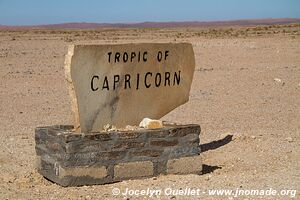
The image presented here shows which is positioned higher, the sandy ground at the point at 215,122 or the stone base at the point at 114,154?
the stone base at the point at 114,154

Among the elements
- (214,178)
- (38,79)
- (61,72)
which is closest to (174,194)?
(214,178)

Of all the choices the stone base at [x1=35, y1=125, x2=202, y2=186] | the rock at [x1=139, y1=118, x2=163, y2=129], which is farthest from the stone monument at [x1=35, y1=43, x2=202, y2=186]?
the rock at [x1=139, y1=118, x2=163, y2=129]

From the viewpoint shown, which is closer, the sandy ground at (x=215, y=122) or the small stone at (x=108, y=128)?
the sandy ground at (x=215, y=122)

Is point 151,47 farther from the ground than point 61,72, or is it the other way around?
point 151,47

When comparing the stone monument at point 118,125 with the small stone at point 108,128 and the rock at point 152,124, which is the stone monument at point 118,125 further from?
the rock at point 152,124

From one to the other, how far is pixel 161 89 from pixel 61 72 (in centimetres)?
1225

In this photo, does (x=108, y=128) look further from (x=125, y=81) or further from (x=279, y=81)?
(x=279, y=81)

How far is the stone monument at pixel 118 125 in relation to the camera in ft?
24.5

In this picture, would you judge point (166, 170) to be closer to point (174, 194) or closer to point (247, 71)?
point (174, 194)

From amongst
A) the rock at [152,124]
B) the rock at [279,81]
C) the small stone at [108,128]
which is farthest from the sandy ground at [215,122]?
the small stone at [108,128]

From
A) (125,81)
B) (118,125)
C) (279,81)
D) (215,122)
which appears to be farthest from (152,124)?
(279,81)

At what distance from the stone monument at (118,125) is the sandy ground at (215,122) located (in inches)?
7.1

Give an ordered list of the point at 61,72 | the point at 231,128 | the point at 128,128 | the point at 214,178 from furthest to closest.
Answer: the point at 61,72
the point at 231,128
the point at 128,128
the point at 214,178

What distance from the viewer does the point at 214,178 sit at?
7.61 meters
